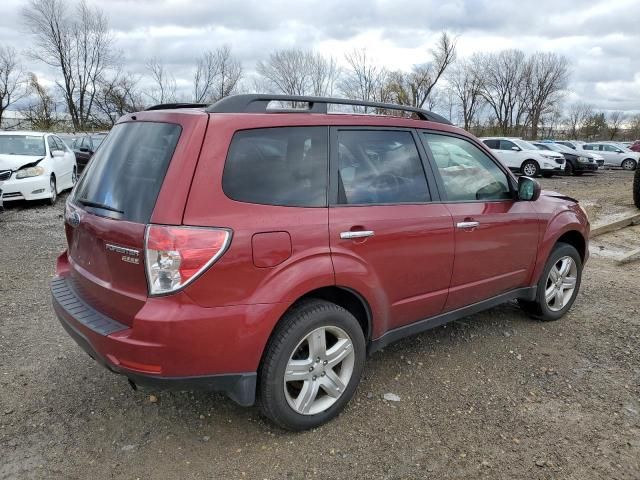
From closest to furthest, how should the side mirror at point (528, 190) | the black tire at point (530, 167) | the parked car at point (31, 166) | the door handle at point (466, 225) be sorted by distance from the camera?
the door handle at point (466, 225) → the side mirror at point (528, 190) → the parked car at point (31, 166) → the black tire at point (530, 167)

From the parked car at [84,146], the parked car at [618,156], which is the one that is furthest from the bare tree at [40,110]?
the parked car at [618,156]

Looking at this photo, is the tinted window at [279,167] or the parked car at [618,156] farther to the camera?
the parked car at [618,156]

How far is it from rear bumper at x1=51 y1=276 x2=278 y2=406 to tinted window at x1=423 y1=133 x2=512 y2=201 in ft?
5.85

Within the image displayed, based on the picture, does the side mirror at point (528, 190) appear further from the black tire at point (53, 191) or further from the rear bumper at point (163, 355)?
the black tire at point (53, 191)

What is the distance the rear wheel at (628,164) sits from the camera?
97.5 ft

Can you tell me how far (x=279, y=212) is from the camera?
2.50 m

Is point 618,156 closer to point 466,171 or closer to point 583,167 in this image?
point 583,167

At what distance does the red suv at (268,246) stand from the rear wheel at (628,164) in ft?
104

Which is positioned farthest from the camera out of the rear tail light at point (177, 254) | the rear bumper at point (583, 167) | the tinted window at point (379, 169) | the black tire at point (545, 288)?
the rear bumper at point (583, 167)

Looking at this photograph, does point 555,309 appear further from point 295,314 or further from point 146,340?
point 146,340

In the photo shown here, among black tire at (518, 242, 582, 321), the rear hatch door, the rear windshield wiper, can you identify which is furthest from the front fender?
the rear windshield wiper

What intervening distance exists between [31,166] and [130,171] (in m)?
9.02

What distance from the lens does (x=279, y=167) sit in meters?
2.62

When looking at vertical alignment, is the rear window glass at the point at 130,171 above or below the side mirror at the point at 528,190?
above
